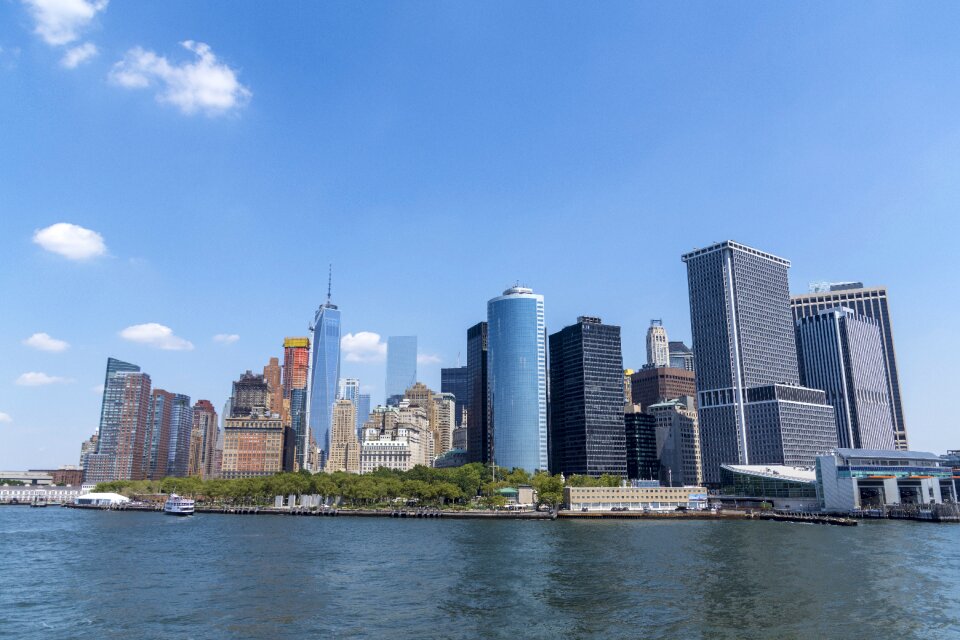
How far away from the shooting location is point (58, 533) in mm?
152000

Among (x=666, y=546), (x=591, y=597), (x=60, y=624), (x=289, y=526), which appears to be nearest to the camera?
(x=60, y=624)

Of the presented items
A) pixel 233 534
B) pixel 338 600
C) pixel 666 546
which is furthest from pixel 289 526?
pixel 338 600

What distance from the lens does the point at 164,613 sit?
63.5m

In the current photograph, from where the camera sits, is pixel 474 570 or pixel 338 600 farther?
→ pixel 474 570

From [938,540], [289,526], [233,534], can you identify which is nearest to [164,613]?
[233,534]

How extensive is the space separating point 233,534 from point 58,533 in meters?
39.1

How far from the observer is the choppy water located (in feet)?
192

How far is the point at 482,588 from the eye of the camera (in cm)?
7612

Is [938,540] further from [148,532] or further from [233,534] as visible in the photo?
[148,532]

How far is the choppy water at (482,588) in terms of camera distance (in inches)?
2298

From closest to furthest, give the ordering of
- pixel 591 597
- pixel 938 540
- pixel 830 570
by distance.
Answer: pixel 591 597, pixel 830 570, pixel 938 540

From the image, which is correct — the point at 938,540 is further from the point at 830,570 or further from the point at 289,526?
the point at 289,526

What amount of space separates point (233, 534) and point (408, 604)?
95.0m

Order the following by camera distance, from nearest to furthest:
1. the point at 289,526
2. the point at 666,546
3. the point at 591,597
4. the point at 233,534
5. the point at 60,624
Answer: the point at 60,624, the point at 591,597, the point at 666,546, the point at 233,534, the point at 289,526
